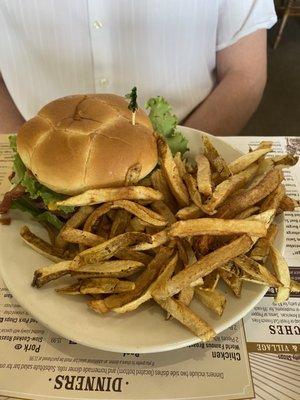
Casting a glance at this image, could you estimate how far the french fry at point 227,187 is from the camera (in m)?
0.84

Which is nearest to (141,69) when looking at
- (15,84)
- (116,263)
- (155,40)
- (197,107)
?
(155,40)

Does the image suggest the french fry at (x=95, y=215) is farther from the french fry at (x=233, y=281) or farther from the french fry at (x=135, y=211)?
the french fry at (x=233, y=281)

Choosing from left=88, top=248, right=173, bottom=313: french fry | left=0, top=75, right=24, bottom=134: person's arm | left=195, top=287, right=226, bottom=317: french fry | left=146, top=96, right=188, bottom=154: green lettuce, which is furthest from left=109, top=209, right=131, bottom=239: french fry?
left=0, top=75, right=24, bottom=134: person's arm

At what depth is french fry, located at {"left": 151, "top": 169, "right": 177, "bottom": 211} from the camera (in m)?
0.94

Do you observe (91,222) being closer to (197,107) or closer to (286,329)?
(286,329)

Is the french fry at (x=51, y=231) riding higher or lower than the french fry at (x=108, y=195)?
lower

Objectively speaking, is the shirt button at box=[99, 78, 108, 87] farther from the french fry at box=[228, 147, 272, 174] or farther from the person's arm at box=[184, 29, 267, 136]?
the french fry at box=[228, 147, 272, 174]

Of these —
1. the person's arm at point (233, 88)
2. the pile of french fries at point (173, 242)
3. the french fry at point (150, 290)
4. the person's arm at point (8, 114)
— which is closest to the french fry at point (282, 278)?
the pile of french fries at point (173, 242)

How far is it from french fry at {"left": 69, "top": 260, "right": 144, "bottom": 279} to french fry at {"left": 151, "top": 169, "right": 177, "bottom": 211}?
0.64ft

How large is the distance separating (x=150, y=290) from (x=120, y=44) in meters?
0.97

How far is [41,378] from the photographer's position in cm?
81

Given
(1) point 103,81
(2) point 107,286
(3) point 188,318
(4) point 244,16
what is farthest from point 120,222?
(4) point 244,16

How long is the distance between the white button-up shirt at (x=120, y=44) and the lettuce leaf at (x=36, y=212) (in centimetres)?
65

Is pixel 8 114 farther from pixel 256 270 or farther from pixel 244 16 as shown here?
pixel 256 270
